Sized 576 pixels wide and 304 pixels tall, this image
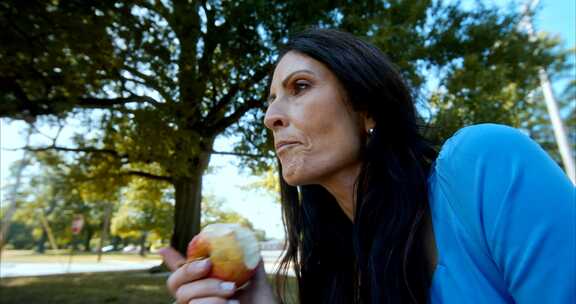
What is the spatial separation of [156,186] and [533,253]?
15.9m

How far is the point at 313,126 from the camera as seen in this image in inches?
64.4

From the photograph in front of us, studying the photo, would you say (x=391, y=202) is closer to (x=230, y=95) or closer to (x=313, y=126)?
(x=313, y=126)

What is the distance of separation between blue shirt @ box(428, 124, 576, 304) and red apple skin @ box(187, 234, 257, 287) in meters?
0.67

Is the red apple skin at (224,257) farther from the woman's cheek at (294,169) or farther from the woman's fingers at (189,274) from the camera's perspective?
the woman's cheek at (294,169)

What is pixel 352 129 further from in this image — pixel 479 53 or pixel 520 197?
pixel 479 53

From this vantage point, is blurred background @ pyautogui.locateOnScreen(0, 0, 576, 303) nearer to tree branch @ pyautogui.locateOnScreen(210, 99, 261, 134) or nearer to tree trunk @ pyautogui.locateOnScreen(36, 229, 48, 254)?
tree branch @ pyautogui.locateOnScreen(210, 99, 261, 134)

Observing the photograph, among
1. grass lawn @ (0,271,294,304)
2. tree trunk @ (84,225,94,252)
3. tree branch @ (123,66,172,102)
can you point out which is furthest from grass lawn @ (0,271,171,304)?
tree trunk @ (84,225,94,252)

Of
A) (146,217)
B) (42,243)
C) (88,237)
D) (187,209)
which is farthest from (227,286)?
(42,243)

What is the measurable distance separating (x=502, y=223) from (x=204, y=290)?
3.02 feet

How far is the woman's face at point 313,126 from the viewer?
1634mm

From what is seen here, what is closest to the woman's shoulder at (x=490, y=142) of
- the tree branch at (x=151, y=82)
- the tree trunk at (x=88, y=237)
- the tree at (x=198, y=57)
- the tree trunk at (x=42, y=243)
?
the tree at (x=198, y=57)

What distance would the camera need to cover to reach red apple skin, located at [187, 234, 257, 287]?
137 cm

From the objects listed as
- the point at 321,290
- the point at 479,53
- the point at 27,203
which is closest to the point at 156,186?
the point at 479,53

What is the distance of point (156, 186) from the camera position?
15.6 m
